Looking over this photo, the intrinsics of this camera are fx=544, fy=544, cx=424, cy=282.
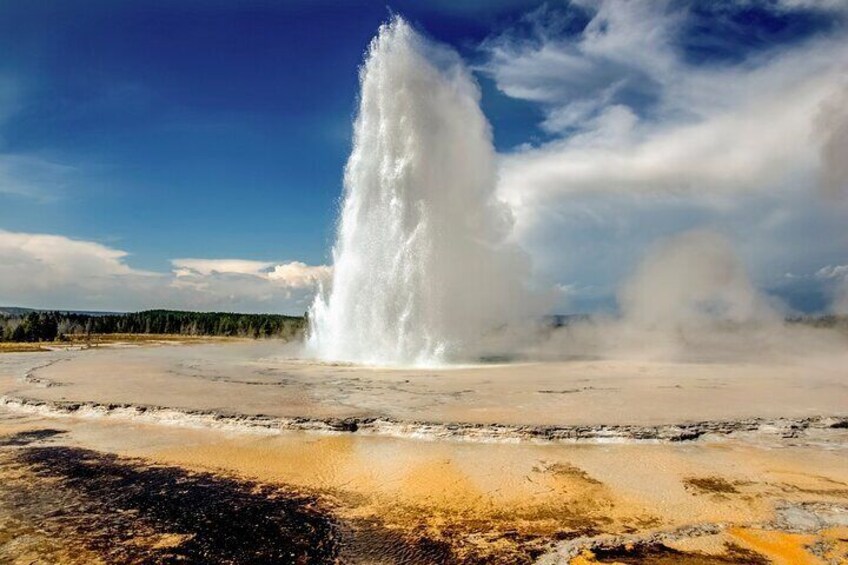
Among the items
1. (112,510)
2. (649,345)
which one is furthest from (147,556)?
(649,345)

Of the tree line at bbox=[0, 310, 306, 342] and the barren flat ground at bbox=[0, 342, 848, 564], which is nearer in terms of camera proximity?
the barren flat ground at bbox=[0, 342, 848, 564]

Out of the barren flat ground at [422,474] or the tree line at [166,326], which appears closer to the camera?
the barren flat ground at [422,474]

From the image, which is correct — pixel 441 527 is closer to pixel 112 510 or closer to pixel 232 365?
pixel 112 510

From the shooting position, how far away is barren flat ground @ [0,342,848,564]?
22.2ft

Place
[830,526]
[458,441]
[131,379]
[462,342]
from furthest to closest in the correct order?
1. [462,342]
2. [131,379]
3. [458,441]
4. [830,526]

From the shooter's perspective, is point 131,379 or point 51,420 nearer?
point 51,420

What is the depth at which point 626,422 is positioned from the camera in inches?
485

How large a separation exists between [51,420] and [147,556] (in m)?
9.56

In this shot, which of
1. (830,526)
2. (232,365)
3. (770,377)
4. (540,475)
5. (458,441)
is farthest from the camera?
(232,365)

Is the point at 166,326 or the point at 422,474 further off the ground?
the point at 166,326

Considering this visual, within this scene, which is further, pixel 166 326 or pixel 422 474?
pixel 166 326

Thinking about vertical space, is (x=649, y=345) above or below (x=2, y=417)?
above

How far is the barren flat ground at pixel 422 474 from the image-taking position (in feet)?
22.2

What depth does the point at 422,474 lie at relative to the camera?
9438 mm
